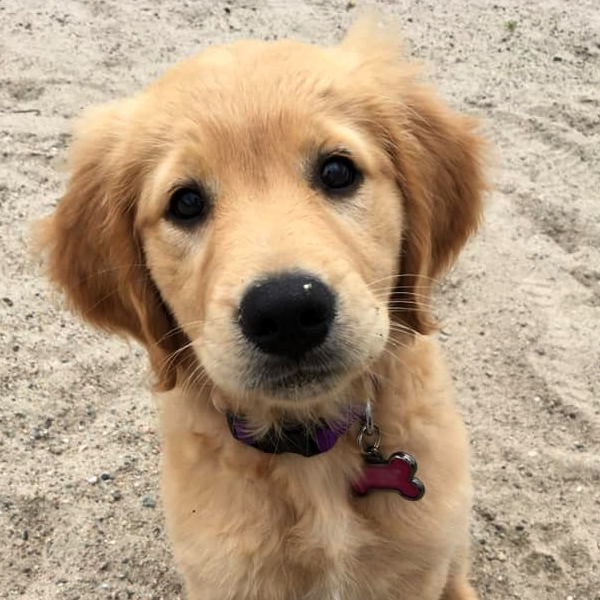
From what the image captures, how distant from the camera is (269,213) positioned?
195 cm

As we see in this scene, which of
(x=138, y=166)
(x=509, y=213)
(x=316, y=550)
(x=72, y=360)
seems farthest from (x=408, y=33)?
(x=316, y=550)

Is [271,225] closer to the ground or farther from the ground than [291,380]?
farther from the ground

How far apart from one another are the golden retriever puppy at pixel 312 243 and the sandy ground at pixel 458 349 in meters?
0.74

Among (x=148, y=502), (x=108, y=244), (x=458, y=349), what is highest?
(x=108, y=244)

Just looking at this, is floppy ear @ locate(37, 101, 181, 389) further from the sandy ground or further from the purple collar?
the sandy ground

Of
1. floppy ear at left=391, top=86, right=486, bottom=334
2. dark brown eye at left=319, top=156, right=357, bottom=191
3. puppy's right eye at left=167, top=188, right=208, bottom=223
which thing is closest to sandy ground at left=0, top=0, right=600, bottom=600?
floppy ear at left=391, top=86, right=486, bottom=334

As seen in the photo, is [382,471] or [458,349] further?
[458,349]

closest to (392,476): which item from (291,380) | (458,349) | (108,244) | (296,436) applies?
(296,436)

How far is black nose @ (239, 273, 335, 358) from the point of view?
173 centimetres

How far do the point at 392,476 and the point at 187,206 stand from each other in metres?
1.02

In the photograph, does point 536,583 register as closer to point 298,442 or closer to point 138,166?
point 298,442

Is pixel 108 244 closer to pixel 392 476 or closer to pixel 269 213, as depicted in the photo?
pixel 269 213

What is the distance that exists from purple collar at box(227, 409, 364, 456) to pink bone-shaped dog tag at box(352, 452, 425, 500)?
0.13 m

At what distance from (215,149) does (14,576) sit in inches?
81.9
